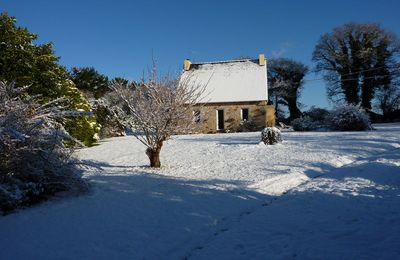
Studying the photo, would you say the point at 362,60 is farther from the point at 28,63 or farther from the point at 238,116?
the point at 28,63

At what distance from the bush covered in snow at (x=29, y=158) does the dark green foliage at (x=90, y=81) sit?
32.8 meters

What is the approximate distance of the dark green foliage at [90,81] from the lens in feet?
132

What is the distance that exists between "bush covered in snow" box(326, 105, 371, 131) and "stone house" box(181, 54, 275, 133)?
709cm

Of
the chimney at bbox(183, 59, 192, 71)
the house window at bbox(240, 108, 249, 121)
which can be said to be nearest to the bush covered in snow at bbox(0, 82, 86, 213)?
the house window at bbox(240, 108, 249, 121)

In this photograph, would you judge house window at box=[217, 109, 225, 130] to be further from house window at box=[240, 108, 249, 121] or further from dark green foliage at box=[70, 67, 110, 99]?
dark green foliage at box=[70, 67, 110, 99]

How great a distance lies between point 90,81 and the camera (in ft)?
134

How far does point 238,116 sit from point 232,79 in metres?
3.85

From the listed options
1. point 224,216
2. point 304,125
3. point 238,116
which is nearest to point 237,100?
point 238,116

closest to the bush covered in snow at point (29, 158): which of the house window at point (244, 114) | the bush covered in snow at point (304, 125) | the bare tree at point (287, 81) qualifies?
the bush covered in snow at point (304, 125)

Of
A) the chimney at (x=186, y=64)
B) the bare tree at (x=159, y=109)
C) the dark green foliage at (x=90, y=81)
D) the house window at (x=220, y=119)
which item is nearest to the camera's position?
the bare tree at (x=159, y=109)

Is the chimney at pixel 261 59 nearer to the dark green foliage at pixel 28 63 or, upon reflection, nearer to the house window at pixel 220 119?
the house window at pixel 220 119

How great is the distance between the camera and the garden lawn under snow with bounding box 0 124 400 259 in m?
5.32

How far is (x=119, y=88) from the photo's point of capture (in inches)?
492

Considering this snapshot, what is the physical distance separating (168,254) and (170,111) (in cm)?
710
